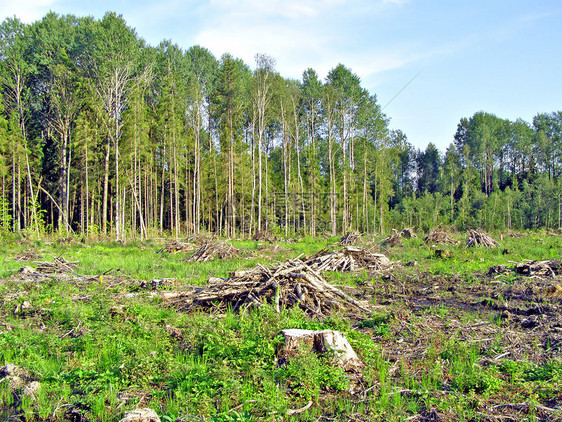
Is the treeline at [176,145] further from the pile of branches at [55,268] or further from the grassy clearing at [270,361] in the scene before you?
the grassy clearing at [270,361]

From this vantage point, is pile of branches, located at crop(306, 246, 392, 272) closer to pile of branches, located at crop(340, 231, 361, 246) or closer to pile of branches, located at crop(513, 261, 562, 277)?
pile of branches, located at crop(513, 261, 562, 277)

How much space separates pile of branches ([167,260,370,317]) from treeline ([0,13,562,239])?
808 inches

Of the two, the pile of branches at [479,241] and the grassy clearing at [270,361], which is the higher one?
the pile of branches at [479,241]

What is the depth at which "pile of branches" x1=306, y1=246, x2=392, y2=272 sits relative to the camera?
11.6 metres

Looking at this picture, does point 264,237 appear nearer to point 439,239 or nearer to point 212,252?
point 212,252

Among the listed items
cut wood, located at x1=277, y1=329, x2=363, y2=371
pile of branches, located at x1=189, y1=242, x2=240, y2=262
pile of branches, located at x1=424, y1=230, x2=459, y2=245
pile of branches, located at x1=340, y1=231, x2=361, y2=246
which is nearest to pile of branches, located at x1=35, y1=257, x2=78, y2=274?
pile of branches, located at x1=189, y1=242, x2=240, y2=262

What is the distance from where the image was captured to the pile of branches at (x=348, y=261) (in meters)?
11.6

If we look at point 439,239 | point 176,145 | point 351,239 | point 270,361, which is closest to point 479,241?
point 439,239

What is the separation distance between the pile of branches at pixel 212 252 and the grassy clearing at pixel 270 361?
6.13m

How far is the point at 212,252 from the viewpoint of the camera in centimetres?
1493

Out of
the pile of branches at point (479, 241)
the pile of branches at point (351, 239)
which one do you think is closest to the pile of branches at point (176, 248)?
the pile of branches at point (351, 239)

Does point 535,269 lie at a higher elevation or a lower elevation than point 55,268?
lower

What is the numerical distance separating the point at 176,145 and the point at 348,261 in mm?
24970

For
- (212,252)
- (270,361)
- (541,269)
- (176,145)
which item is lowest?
(270,361)
